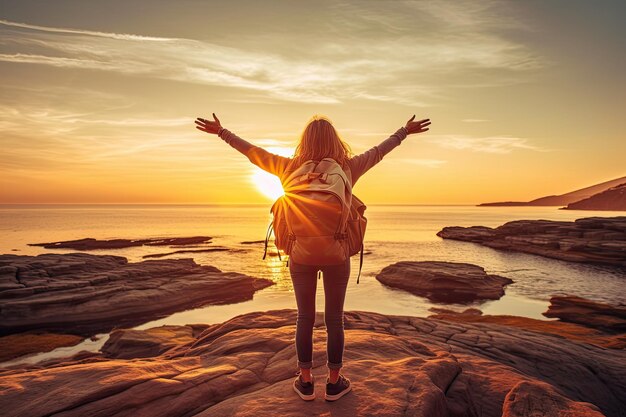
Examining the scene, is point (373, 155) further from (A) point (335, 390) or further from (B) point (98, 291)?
(B) point (98, 291)

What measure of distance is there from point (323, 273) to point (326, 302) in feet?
1.10

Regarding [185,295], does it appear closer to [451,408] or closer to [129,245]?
[451,408]

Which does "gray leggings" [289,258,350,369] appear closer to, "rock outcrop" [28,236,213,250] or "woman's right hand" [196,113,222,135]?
"woman's right hand" [196,113,222,135]

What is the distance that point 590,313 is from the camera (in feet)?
73.8

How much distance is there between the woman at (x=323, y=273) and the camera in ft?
13.2

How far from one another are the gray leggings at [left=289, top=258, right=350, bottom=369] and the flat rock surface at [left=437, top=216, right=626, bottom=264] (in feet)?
195

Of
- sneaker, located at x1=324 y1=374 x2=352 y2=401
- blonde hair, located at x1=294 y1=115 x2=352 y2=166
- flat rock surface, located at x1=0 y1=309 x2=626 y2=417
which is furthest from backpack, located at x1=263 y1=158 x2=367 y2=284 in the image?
flat rock surface, located at x1=0 y1=309 x2=626 y2=417

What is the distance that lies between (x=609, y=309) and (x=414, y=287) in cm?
1457

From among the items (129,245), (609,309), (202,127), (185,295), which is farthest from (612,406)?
(129,245)

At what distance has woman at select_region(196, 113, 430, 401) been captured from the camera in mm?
4028

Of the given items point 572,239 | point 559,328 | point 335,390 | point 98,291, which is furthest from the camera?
point 572,239

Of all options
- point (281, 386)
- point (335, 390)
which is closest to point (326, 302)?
point (335, 390)

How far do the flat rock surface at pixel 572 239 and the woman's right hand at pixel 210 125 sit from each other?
60502mm

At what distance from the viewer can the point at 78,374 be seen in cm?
507
